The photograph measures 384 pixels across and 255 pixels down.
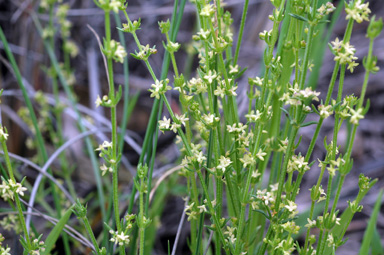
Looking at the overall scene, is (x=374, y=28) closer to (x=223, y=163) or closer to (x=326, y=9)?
(x=326, y=9)

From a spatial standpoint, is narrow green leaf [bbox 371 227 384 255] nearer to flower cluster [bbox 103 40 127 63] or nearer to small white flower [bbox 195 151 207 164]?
small white flower [bbox 195 151 207 164]

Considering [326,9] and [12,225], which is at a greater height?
[326,9]

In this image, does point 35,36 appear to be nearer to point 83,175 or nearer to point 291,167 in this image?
point 83,175

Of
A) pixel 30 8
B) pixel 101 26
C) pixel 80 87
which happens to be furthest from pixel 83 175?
pixel 101 26

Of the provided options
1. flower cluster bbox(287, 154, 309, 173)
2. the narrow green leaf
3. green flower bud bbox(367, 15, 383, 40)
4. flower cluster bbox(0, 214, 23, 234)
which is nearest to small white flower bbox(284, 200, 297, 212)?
flower cluster bbox(287, 154, 309, 173)

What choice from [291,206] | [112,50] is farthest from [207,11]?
[291,206]

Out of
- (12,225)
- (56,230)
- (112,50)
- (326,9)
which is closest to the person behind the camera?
(112,50)

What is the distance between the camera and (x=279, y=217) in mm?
872

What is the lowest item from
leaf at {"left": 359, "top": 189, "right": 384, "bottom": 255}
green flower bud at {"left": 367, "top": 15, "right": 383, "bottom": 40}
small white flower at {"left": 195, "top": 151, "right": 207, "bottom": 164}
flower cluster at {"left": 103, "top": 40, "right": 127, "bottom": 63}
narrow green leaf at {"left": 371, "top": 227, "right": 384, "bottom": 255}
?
narrow green leaf at {"left": 371, "top": 227, "right": 384, "bottom": 255}

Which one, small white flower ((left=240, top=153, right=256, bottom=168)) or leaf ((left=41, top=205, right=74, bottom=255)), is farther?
leaf ((left=41, top=205, right=74, bottom=255))

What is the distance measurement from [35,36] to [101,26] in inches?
19.4

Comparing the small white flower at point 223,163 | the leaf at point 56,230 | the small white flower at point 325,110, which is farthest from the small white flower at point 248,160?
the leaf at point 56,230

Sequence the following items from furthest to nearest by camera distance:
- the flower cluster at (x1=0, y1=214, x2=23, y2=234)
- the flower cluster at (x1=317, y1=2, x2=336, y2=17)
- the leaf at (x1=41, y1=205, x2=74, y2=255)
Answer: the flower cluster at (x1=0, y1=214, x2=23, y2=234), the leaf at (x1=41, y1=205, x2=74, y2=255), the flower cluster at (x1=317, y1=2, x2=336, y2=17)

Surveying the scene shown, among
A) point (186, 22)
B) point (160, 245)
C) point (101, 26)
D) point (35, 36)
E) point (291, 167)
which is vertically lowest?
point (160, 245)
